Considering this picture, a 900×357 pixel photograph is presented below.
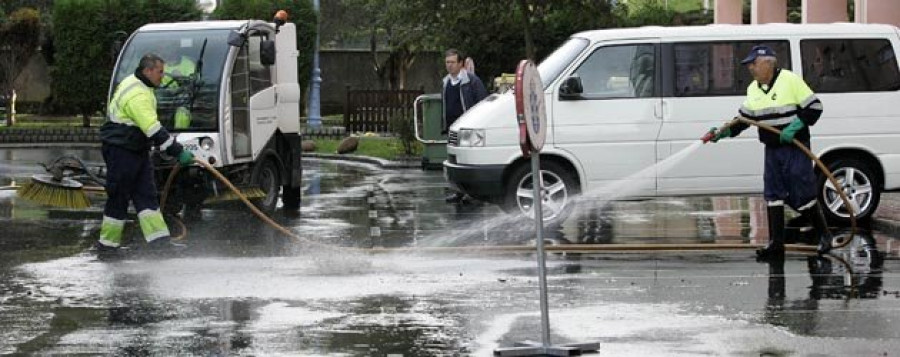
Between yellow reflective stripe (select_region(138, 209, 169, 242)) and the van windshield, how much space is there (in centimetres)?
387

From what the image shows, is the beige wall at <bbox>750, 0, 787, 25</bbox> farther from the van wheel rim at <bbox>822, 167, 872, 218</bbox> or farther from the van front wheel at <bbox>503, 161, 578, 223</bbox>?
the van front wheel at <bbox>503, 161, 578, 223</bbox>

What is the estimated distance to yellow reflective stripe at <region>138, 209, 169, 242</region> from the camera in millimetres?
13750

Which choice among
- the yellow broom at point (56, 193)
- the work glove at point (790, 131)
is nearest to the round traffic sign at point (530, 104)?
the work glove at point (790, 131)

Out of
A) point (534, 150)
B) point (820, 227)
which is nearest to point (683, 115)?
point (820, 227)

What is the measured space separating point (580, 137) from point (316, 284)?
442 centimetres

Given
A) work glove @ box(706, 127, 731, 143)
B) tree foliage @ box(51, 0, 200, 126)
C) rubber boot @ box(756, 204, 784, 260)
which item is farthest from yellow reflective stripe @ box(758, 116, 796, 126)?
tree foliage @ box(51, 0, 200, 126)

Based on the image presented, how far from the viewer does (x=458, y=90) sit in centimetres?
1942

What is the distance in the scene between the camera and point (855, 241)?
14.5 meters

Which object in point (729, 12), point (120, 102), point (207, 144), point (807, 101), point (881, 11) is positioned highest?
point (729, 12)

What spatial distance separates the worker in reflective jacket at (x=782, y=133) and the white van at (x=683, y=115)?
202cm

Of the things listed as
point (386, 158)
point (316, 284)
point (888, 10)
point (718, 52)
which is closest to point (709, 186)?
point (718, 52)

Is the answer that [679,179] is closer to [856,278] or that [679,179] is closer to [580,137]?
[580,137]

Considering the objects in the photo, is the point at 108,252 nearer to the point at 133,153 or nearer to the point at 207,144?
the point at 133,153

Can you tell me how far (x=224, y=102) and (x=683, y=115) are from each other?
15.7 ft
